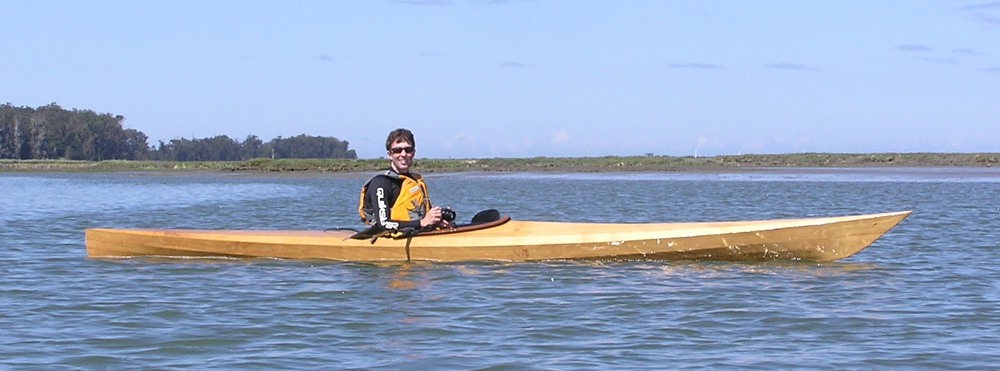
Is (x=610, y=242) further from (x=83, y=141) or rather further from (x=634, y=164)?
(x=83, y=141)

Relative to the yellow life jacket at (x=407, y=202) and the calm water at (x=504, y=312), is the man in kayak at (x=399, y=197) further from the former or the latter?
the calm water at (x=504, y=312)

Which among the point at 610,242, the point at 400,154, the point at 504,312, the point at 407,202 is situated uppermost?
the point at 400,154

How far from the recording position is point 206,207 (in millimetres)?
30641

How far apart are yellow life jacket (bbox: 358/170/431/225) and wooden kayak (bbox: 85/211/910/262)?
30 cm

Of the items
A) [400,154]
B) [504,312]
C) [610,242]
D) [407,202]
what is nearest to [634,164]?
[610,242]

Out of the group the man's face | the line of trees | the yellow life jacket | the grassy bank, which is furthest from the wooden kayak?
the line of trees

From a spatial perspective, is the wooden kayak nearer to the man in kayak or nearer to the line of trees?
the man in kayak

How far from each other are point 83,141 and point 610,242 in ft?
425

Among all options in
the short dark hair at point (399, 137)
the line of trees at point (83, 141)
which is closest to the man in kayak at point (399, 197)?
the short dark hair at point (399, 137)

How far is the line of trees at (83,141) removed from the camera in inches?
5167

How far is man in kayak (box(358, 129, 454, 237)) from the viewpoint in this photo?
1291 cm

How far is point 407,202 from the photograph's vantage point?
520 inches

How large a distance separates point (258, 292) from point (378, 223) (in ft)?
6.64

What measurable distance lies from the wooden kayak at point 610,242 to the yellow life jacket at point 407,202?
0.30 meters
